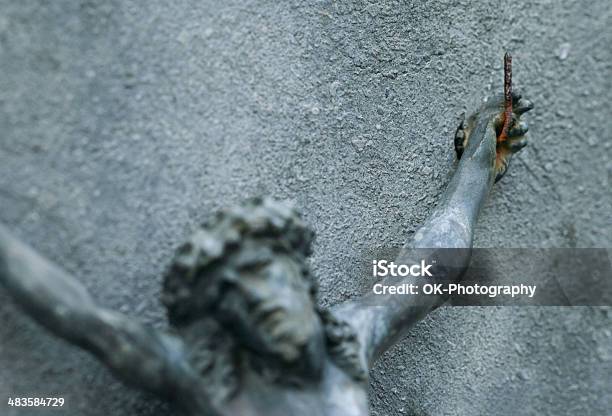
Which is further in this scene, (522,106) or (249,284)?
(522,106)

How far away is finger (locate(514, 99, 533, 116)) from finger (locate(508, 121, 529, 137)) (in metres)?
0.03

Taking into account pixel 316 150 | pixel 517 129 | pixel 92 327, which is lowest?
pixel 92 327

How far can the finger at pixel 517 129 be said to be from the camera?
158cm

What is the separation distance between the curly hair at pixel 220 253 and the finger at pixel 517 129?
716 millimetres

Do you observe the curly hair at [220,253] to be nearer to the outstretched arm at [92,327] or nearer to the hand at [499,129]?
the outstretched arm at [92,327]

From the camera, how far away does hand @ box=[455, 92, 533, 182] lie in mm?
1592

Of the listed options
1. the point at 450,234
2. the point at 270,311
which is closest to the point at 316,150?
the point at 450,234

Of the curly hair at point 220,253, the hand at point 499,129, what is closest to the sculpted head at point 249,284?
the curly hair at point 220,253

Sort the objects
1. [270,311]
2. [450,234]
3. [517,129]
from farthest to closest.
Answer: [517,129] < [450,234] < [270,311]

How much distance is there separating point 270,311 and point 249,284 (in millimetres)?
45

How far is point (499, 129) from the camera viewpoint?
63.1 inches

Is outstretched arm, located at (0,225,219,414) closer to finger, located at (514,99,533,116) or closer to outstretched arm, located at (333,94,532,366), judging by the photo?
outstretched arm, located at (333,94,532,366)

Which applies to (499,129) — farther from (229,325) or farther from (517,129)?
(229,325)

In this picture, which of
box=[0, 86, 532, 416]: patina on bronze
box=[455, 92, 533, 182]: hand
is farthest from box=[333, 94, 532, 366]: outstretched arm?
box=[0, 86, 532, 416]: patina on bronze
